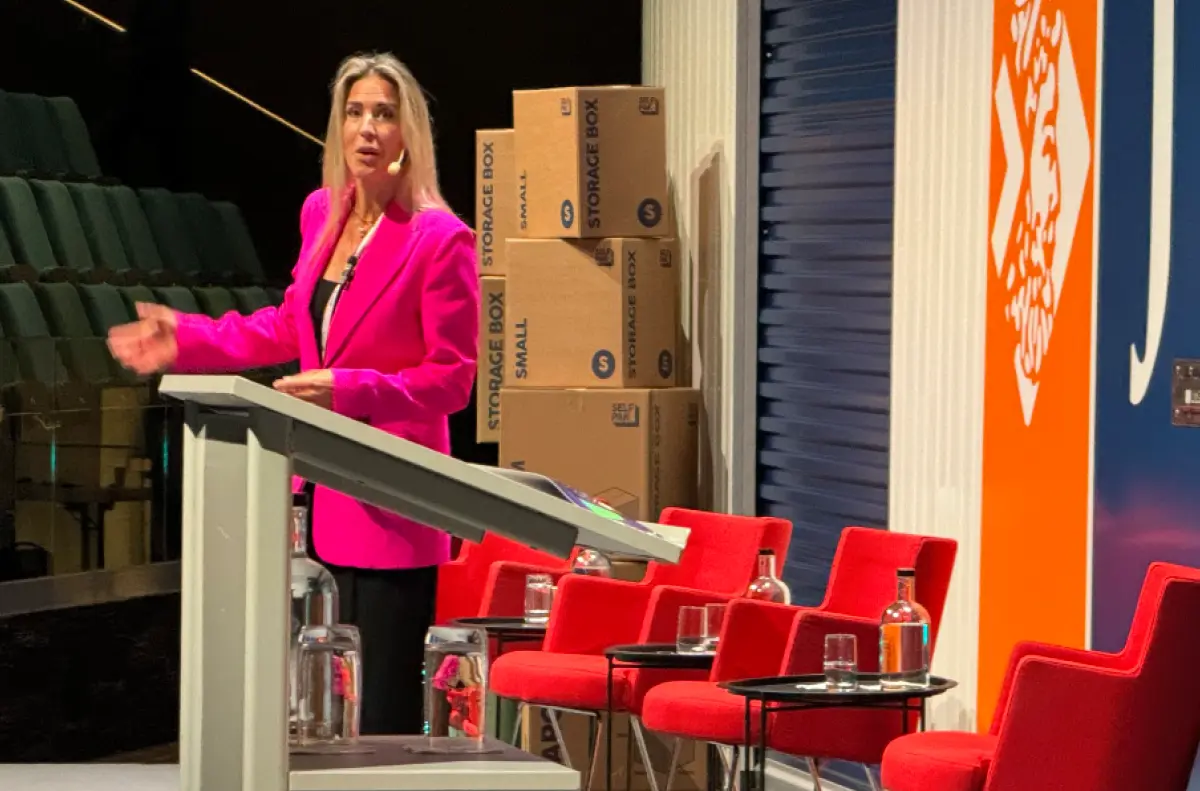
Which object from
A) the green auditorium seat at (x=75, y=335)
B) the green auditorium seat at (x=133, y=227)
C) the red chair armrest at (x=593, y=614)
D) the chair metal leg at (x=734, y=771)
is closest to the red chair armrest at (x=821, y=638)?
the chair metal leg at (x=734, y=771)

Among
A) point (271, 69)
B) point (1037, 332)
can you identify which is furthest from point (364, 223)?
point (271, 69)

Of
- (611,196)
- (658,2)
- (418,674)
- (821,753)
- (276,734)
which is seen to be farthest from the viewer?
(658,2)

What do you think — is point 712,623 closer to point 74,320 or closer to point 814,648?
point 814,648

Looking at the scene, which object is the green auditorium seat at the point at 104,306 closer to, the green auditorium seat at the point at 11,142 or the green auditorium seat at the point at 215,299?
the green auditorium seat at the point at 215,299

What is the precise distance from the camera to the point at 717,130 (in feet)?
22.2

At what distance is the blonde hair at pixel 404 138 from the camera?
274 centimetres

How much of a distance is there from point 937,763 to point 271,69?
16.6ft

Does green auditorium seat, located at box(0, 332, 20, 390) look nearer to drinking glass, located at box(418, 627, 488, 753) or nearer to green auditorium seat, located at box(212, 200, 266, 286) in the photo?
green auditorium seat, located at box(212, 200, 266, 286)

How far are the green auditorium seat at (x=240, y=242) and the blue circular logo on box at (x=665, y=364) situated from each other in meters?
2.49

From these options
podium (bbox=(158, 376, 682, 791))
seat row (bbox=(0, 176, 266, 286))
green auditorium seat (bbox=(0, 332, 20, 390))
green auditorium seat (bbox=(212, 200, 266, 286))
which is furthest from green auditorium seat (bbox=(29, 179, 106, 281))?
podium (bbox=(158, 376, 682, 791))

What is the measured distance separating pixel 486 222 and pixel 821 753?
9.55ft

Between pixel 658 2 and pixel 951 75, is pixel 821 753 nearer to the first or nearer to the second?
pixel 951 75

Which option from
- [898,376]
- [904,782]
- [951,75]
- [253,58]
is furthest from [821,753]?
[253,58]

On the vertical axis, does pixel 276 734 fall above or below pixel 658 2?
below
